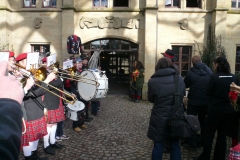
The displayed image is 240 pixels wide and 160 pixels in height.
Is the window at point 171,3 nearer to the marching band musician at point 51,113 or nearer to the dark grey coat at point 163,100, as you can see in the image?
the marching band musician at point 51,113

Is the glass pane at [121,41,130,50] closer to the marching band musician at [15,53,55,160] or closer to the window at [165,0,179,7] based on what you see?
the window at [165,0,179,7]

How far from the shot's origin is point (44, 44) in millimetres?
11672

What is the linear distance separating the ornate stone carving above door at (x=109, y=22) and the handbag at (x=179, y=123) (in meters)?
8.19

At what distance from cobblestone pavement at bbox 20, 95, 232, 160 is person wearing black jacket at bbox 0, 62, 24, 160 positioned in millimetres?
3670

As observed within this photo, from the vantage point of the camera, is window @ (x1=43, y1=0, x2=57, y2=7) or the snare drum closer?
the snare drum

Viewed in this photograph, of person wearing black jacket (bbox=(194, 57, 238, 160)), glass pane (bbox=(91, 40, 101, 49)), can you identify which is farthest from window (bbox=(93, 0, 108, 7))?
person wearing black jacket (bbox=(194, 57, 238, 160))

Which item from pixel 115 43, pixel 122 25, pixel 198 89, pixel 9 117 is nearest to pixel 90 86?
pixel 198 89

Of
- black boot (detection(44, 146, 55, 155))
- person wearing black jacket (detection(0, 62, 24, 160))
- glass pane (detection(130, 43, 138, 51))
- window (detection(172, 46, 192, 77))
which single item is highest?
glass pane (detection(130, 43, 138, 51))

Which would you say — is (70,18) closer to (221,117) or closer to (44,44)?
(44,44)

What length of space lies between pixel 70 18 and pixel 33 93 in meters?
8.07

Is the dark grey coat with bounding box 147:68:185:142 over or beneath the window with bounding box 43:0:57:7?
beneath

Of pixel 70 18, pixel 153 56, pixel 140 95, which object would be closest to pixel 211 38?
pixel 153 56

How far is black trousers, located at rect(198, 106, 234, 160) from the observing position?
12.1 ft

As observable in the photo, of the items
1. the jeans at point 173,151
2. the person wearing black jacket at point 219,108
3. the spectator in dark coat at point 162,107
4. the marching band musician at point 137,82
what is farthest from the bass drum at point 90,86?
the marching band musician at point 137,82
